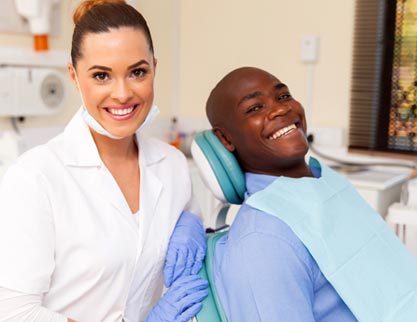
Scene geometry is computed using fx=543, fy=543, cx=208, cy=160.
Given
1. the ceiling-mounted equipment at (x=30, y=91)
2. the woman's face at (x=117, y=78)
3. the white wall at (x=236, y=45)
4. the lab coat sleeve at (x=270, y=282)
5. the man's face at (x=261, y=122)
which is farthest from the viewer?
the white wall at (x=236, y=45)

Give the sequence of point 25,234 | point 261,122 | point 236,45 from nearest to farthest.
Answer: point 25,234
point 261,122
point 236,45

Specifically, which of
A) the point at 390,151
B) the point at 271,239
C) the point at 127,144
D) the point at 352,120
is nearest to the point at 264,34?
the point at 352,120

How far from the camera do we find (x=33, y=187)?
1074mm

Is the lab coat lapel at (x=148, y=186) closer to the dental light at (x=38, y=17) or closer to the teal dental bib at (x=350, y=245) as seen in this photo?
the teal dental bib at (x=350, y=245)

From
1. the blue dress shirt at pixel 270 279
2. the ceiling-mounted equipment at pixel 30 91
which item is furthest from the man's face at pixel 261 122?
the ceiling-mounted equipment at pixel 30 91

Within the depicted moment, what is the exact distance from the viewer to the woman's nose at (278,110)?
4.11ft

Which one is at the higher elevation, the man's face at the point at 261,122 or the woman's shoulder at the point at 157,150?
the man's face at the point at 261,122

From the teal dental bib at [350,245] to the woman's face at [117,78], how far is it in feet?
1.07

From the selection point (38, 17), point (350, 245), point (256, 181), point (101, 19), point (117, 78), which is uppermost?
point (38, 17)

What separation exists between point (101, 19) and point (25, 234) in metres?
0.47

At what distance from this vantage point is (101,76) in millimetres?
1162

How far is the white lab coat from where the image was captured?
1050 millimetres

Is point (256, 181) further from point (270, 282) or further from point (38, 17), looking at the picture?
point (38, 17)

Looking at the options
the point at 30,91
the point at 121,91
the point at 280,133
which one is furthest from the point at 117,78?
the point at 30,91
